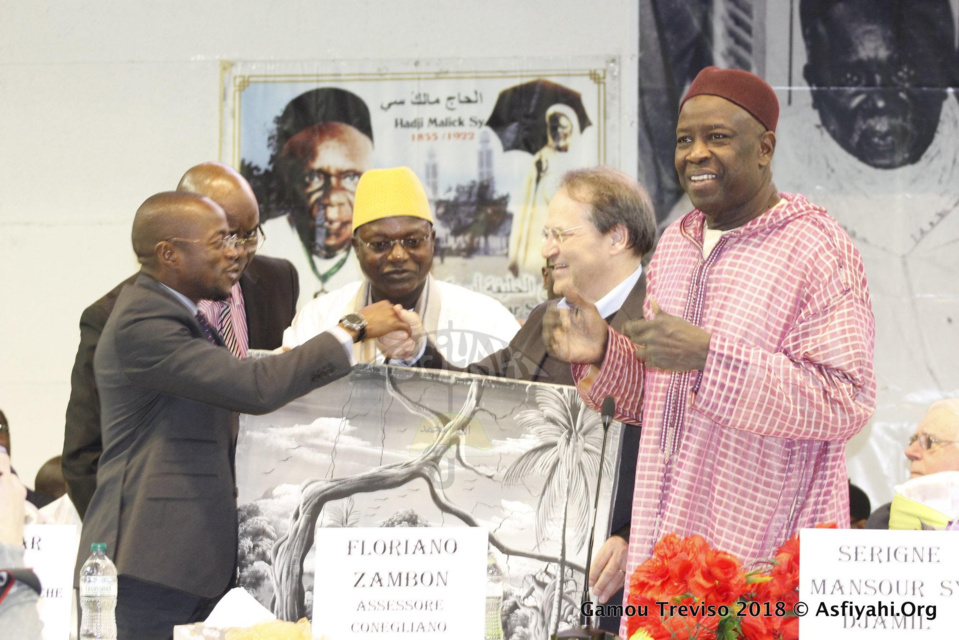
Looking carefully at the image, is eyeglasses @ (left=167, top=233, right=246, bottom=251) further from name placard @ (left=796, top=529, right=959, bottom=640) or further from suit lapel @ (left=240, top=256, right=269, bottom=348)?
name placard @ (left=796, top=529, right=959, bottom=640)

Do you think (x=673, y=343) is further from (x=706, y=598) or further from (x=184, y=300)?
(x=184, y=300)

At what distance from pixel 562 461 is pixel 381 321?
0.51 m

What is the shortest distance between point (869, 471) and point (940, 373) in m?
0.55

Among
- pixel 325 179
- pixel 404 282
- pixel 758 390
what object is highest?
pixel 325 179

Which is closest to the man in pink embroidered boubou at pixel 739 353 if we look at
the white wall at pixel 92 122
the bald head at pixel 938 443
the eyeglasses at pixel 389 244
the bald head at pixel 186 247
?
the bald head at pixel 186 247

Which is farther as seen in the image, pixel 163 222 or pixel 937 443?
pixel 937 443

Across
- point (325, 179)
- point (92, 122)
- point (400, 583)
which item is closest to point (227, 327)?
point (400, 583)

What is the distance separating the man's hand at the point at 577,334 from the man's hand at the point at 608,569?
39 centimetres

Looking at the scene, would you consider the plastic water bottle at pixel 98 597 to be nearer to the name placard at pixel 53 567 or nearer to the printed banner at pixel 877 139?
the name placard at pixel 53 567

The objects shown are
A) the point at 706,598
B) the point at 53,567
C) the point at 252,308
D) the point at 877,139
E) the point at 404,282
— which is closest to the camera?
the point at 706,598

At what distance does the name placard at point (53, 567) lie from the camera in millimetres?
1628

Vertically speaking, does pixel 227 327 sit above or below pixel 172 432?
above

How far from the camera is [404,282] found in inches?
110

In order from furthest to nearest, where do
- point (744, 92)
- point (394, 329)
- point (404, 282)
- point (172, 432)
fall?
point (404, 282)
point (394, 329)
point (172, 432)
point (744, 92)
